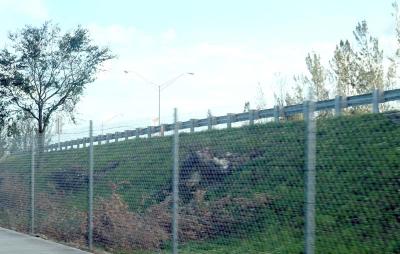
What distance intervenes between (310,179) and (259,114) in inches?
76.7

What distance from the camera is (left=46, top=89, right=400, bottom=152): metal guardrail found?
6542 millimetres

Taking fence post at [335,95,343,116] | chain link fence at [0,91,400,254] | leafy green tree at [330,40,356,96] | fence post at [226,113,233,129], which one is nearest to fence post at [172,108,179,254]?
chain link fence at [0,91,400,254]

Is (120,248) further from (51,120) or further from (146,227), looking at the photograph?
(51,120)

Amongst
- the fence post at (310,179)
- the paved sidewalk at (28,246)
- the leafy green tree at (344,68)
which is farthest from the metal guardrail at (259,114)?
the leafy green tree at (344,68)

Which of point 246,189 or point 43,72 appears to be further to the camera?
point 43,72

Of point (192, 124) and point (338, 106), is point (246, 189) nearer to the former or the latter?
point (338, 106)

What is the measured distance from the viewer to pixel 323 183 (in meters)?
6.57

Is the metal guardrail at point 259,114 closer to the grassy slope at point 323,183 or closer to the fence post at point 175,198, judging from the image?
the grassy slope at point 323,183

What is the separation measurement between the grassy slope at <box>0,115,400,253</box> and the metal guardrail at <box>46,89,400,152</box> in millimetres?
178

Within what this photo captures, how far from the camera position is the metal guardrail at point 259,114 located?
21.5ft

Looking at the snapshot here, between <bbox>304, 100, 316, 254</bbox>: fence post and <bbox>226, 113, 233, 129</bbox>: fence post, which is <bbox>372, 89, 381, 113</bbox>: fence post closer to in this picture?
<bbox>304, 100, 316, 254</bbox>: fence post

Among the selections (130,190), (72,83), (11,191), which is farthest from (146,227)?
(72,83)

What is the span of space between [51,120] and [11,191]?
13.0 meters

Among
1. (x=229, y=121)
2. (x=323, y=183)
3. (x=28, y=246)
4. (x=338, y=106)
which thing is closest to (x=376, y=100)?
(x=338, y=106)
